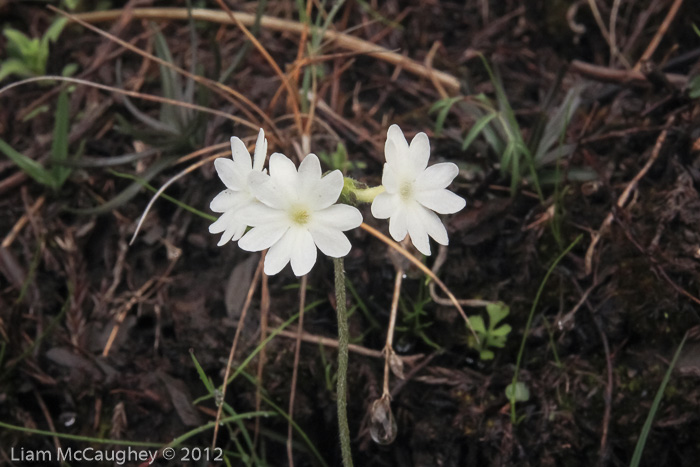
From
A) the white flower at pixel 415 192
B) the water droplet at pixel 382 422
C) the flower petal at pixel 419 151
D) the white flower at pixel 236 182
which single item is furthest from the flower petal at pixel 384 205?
the water droplet at pixel 382 422

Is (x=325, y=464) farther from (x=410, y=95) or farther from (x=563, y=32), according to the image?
(x=563, y=32)

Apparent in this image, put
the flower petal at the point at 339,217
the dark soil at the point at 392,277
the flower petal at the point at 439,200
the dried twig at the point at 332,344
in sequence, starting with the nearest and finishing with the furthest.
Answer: the flower petal at the point at 339,217 → the flower petal at the point at 439,200 → the dark soil at the point at 392,277 → the dried twig at the point at 332,344

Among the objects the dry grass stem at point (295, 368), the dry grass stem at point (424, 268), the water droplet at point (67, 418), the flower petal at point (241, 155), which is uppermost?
the flower petal at point (241, 155)

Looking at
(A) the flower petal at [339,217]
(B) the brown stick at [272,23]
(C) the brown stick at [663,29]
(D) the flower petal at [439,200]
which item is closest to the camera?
(A) the flower petal at [339,217]

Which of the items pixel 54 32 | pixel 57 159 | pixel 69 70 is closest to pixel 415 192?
pixel 57 159

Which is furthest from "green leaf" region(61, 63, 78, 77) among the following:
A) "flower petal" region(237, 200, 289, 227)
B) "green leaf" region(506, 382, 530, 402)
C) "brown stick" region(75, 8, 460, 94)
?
"green leaf" region(506, 382, 530, 402)

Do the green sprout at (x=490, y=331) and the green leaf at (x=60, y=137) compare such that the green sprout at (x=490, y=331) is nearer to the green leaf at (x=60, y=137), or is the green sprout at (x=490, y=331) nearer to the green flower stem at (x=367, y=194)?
the green flower stem at (x=367, y=194)

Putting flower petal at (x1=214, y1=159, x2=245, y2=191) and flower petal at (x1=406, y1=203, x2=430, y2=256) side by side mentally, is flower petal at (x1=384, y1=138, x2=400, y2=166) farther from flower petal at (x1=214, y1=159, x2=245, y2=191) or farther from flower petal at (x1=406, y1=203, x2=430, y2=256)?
flower petal at (x1=214, y1=159, x2=245, y2=191)
